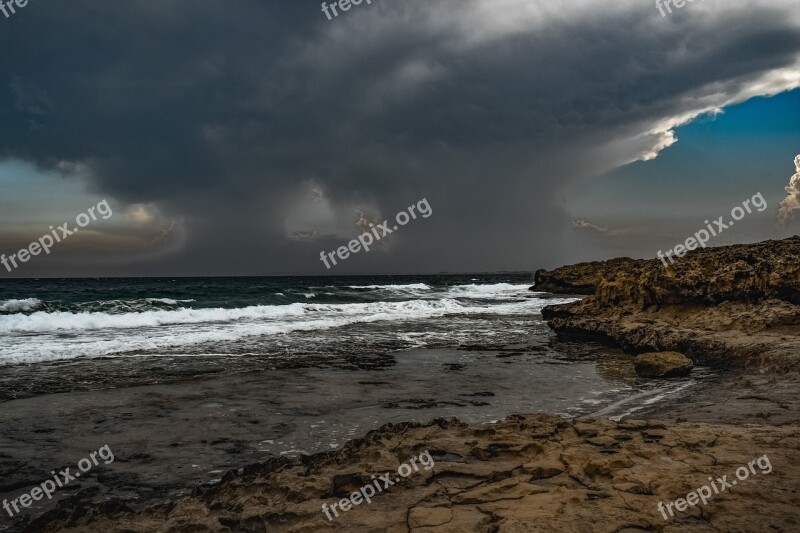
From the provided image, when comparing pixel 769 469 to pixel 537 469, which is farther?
pixel 537 469

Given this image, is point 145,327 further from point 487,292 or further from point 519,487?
point 487,292

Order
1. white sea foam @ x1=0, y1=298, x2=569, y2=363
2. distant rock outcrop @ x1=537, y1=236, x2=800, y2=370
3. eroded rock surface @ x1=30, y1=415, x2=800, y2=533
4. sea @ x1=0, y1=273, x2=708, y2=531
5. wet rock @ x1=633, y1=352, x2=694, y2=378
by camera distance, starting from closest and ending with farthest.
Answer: eroded rock surface @ x1=30, y1=415, x2=800, y2=533 < sea @ x1=0, y1=273, x2=708, y2=531 < wet rock @ x1=633, y1=352, x2=694, y2=378 < distant rock outcrop @ x1=537, y1=236, x2=800, y2=370 < white sea foam @ x1=0, y1=298, x2=569, y2=363

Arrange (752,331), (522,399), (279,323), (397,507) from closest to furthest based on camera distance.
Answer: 1. (397,507)
2. (522,399)
3. (752,331)
4. (279,323)

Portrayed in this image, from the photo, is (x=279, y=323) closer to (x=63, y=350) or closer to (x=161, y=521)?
(x=63, y=350)

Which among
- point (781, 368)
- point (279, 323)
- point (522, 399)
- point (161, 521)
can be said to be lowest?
Result: point (781, 368)

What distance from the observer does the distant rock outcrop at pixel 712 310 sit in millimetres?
10594

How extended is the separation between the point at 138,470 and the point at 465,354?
9103 millimetres

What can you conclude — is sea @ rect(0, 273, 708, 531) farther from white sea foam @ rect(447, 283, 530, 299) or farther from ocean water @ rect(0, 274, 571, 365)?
white sea foam @ rect(447, 283, 530, 299)

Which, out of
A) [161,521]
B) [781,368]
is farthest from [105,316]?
[781,368]

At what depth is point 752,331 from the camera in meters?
11.5

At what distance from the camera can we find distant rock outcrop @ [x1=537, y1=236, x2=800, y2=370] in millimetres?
10594

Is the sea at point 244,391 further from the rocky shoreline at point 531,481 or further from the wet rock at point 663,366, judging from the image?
the rocky shoreline at point 531,481

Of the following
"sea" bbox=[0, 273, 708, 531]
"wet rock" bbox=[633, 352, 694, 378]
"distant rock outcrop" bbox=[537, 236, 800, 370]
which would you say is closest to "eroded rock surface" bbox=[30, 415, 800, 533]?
"sea" bbox=[0, 273, 708, 531]

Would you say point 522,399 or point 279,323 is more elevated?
point 279,323
